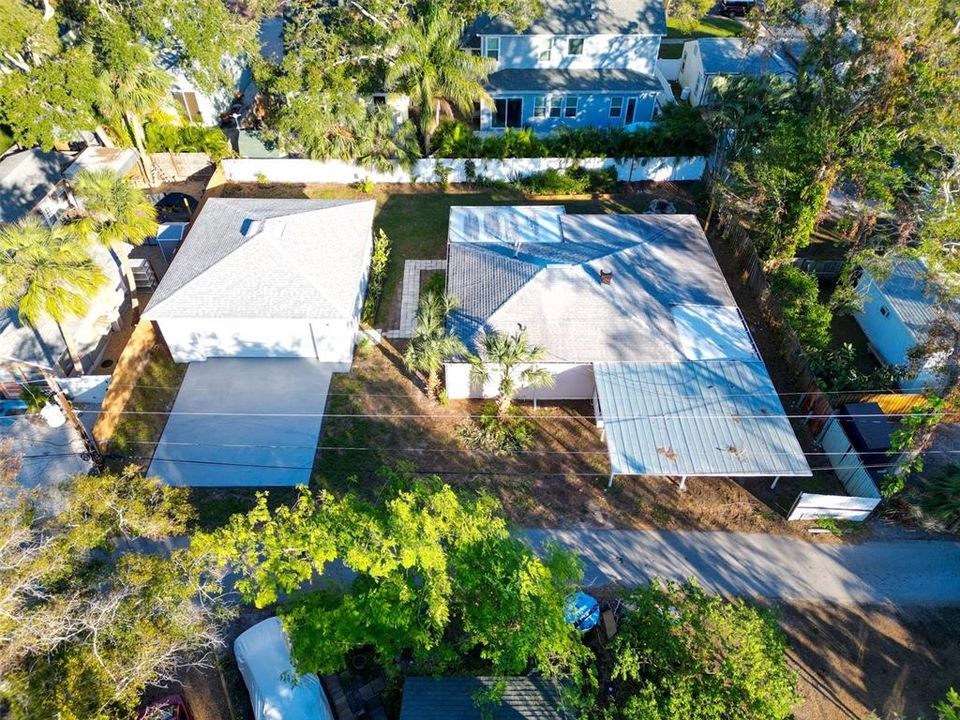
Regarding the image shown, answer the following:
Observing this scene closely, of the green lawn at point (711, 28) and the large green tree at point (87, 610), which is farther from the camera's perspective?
the green lawn at point (711, 28)

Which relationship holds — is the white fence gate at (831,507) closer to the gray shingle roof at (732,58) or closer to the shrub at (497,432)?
the shrub at (497,432)

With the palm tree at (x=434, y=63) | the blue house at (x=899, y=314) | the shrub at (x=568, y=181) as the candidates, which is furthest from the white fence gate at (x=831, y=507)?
the palm tree at (x=434, y=63)

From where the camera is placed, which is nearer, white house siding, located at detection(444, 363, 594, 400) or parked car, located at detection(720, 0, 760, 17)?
white house siding, located at detection(444, 363, 594, 400)

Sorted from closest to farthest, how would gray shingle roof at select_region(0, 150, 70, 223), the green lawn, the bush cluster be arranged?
gray shingle roof at select_region(0, 150, 70, 223), the bush cluster, the green lawn

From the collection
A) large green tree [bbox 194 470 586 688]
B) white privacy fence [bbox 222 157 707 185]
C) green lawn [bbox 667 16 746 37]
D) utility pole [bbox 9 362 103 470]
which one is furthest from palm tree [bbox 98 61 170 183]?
green lawn [bbox 667 16 746 37]

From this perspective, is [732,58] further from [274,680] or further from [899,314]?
[274,680]

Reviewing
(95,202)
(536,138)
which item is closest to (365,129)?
(536,138)

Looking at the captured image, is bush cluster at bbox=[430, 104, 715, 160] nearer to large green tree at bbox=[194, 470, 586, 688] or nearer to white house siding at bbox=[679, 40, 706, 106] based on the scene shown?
white house siding at bbox=[679, 40, 706, 106]

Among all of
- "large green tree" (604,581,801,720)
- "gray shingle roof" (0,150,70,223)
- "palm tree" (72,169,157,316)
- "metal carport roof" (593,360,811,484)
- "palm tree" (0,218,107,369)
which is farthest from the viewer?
"gray shingle roof" (0,150,70,223)
